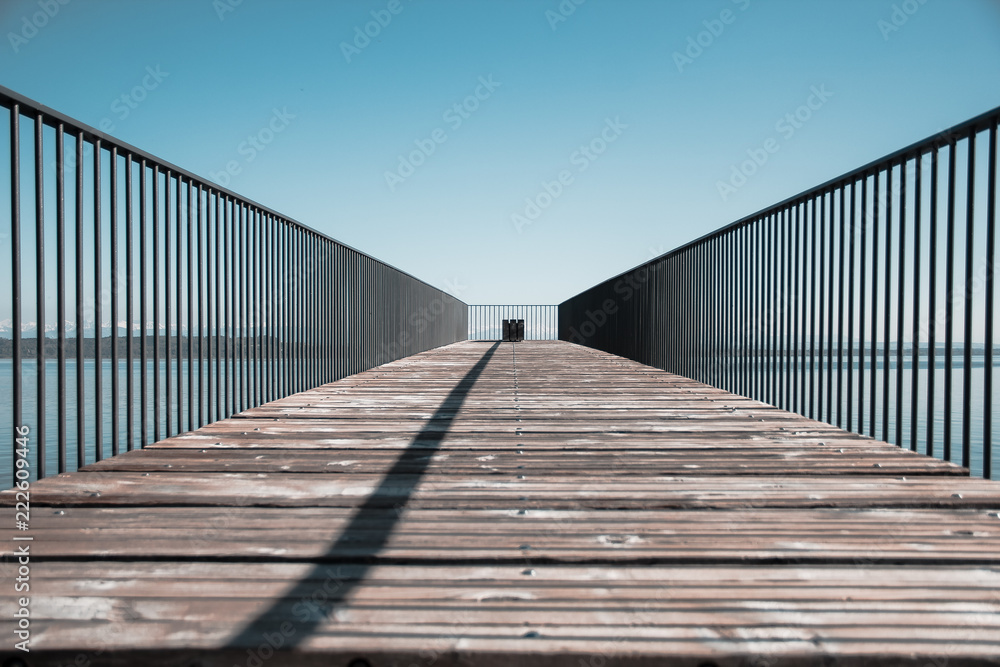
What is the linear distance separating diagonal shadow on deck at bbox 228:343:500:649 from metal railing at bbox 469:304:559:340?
62.4 feet

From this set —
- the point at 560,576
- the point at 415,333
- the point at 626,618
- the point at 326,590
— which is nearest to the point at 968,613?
the point at 626,618

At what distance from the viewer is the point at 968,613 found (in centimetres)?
108

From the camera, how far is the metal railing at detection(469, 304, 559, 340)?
2152cm

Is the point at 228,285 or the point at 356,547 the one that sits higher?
the point at 228,285

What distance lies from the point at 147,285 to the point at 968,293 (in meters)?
3.25

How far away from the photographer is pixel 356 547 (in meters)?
1.37

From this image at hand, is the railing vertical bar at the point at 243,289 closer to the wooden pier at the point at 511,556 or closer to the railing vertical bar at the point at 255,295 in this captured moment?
the railing vertical bar at the point at 255,295

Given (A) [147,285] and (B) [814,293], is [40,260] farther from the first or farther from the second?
(B) [814,293]

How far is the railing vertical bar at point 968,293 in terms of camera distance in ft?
6.52

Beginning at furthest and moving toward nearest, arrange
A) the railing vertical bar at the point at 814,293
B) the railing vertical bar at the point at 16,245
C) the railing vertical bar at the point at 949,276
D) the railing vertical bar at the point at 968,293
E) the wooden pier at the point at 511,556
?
the railing vertical bar at the point at 814,293 → the railing vertical bar at the point at 949,276 → the railing vertical bar at the point at 968,293 → the railing vertical bar at the point at 16,245 → the wooden pier at the point at 511,556

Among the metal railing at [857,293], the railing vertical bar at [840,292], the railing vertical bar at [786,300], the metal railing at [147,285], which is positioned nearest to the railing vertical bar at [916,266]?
the metal railing at [857,293]

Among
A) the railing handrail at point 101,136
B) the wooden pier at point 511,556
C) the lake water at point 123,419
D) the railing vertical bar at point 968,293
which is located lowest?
the lake water at point 123,419

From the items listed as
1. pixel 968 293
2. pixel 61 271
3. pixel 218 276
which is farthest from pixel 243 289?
pixel 968 293

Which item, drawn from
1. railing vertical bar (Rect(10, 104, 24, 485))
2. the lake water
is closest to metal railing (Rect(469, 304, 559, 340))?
the lake water
